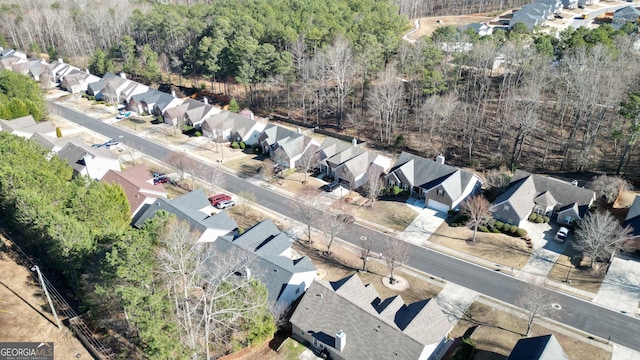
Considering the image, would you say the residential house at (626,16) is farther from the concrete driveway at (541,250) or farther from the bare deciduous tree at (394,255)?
the bare deciduous tree at (394,255)

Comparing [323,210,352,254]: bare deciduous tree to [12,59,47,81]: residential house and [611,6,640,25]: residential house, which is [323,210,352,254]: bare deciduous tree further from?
[611,6,640,25]: residential house

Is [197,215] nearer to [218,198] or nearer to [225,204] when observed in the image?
[225,204]

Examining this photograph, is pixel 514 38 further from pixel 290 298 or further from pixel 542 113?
pixel 290 298

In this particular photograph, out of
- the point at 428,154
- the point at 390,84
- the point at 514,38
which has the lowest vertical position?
the point at 428,154

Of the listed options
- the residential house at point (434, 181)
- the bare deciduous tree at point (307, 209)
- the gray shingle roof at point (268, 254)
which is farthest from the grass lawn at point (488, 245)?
the gray shingle roof at point (268, 254)

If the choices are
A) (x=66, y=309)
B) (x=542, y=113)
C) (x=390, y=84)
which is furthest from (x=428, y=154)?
(x=66, y=309)

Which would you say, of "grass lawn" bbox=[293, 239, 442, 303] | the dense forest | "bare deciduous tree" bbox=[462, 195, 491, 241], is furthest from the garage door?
"grass lawn" bbox=[293, 239, 442, 303]
